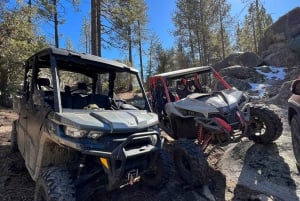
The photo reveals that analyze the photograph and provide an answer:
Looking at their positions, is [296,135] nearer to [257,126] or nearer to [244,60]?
[257,126]

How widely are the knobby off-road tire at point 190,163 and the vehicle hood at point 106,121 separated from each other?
3.50 feet

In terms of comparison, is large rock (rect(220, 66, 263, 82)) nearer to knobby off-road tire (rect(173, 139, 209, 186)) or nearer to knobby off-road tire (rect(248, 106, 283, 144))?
knobby off-road tire (rect(248, 106, 283, 144))

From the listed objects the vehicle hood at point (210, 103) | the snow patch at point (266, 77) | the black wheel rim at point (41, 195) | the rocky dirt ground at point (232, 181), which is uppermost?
the snow patch at point (266, 77)

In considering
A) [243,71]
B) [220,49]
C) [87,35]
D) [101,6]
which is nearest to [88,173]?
[101,6]

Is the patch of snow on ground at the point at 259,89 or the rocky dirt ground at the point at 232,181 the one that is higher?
the patch of snow on ground at the point at 259,89

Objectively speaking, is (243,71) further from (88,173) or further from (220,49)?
(88,173)

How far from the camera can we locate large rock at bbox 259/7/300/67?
23.6 metres

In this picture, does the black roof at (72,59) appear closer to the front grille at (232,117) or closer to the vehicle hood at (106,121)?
the vehicle hood at (106,121)

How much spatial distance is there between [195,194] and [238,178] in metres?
1.01

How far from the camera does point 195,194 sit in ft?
15.4

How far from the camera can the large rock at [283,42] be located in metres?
23.6

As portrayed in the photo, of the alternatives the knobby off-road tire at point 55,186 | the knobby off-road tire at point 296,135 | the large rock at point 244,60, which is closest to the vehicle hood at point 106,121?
the knobby off-road tire at point 55,186

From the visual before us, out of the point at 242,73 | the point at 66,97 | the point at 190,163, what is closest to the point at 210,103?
the point at 190,163

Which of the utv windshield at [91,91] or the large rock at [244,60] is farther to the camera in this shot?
the large rock at [244,60]
